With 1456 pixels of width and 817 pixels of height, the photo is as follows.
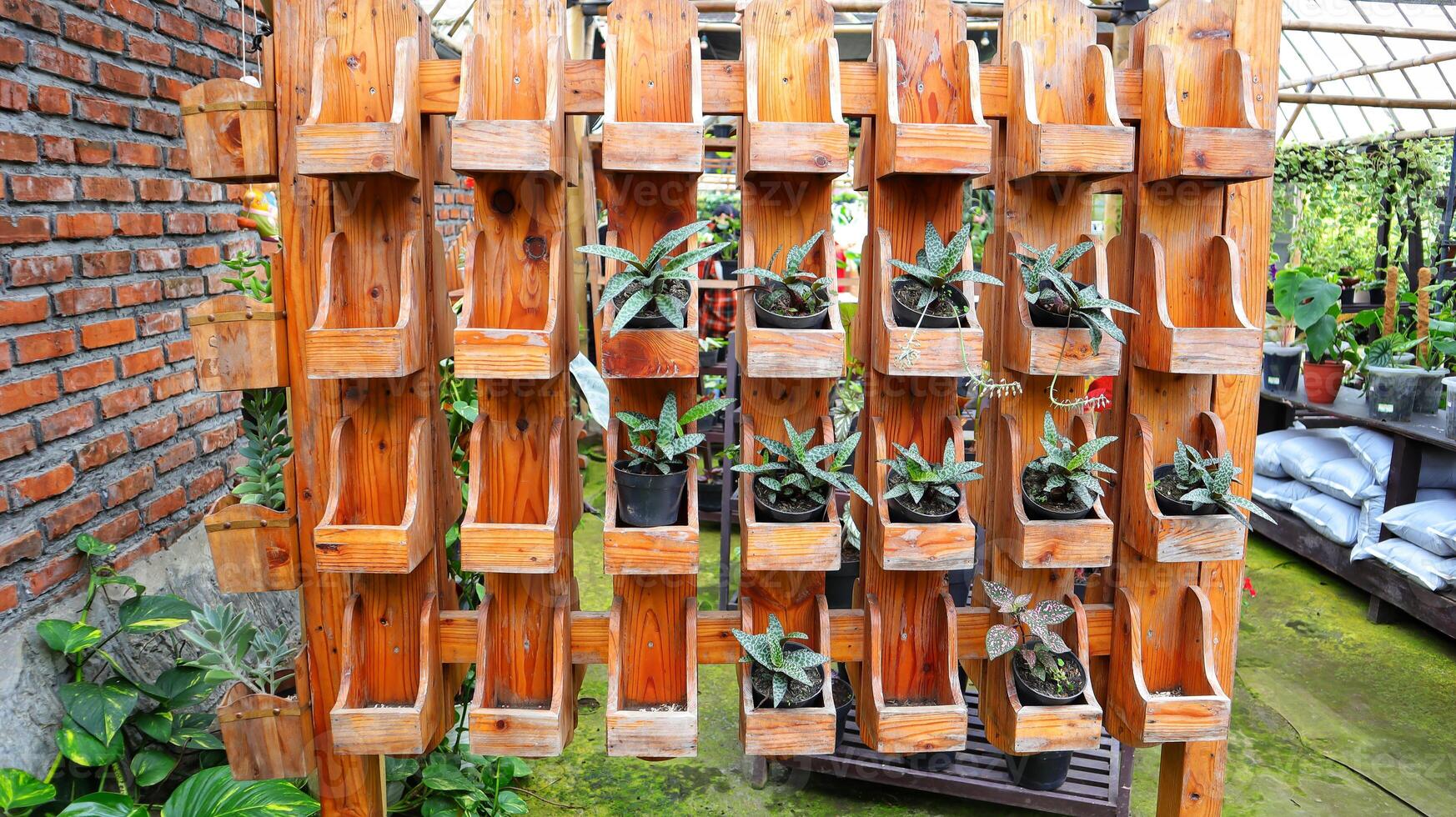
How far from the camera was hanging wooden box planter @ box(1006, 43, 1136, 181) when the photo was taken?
1388mm

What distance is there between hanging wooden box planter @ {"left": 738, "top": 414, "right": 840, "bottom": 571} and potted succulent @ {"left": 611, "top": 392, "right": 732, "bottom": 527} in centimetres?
10

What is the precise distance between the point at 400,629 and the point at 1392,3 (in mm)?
7891

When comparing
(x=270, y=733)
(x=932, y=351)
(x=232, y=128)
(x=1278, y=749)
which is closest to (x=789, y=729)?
(x=932, y=351)

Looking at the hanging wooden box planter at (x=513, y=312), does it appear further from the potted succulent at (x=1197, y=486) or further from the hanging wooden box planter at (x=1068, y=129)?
the potted succulent at (x=1197, y=486)

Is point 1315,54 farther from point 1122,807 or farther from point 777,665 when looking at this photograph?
point 777,665

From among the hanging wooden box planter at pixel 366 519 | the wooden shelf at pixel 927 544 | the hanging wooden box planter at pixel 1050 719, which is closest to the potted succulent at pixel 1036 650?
the hanging wooden box planter at pixel 1050 719

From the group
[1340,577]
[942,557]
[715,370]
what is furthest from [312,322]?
[1340,577]

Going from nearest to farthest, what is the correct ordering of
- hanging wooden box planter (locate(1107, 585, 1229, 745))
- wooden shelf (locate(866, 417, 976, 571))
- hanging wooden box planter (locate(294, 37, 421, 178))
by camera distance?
hanging wooden box planter (locate(294, 37, 421, 178))
wooden shelf (locate(866, 417, 976, 571))
hanging wooden box planter (locate(1107, 585, 1229, 745))

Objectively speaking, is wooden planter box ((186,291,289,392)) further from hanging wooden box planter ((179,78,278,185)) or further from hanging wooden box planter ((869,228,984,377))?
hanging wooden box planter ((869,228,984,377))

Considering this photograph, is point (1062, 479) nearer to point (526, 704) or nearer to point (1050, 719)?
point (1050, 719)

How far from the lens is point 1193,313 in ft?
5.19

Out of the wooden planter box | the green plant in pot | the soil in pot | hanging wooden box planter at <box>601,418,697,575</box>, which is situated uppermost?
the wooden planter box

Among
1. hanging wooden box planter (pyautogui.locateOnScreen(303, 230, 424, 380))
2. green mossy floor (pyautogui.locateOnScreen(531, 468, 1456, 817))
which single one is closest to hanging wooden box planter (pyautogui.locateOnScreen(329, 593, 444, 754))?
hanging wooden box planter (pyautogui.locateOnScreen(303, 230, 424, 380))

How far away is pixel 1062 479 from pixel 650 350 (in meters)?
0.69
